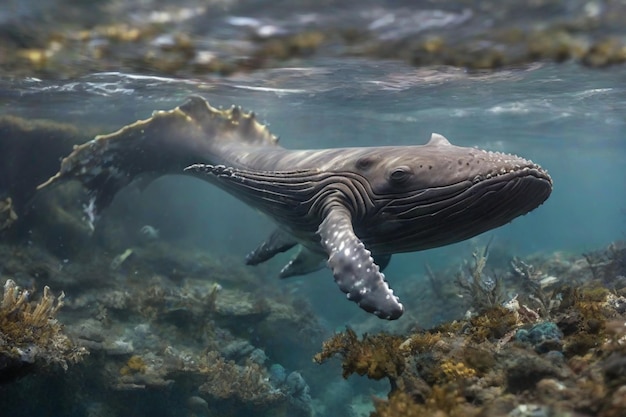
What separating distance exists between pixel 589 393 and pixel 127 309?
1182 centimetres

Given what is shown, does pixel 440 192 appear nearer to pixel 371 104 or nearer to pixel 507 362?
pixel 507 362

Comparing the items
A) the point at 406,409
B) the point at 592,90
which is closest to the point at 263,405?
the point at 406,409

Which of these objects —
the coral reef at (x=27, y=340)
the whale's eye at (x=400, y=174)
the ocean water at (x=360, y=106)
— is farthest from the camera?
the ocean water at (x=360, y=106)

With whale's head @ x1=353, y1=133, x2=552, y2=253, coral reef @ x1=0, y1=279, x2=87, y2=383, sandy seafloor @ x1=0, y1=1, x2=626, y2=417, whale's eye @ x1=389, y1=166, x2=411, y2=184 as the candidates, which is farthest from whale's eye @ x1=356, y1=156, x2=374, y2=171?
coral reef @ x1=0, y1=279, x2=87, y2=383

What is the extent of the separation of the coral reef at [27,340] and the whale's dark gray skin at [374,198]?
143 inches

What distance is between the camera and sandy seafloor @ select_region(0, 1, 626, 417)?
17.0ft

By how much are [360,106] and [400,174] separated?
62.9 feet

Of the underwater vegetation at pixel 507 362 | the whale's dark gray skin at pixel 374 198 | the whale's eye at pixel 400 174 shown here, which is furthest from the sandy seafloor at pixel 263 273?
the whale's eye at pixel 400 174

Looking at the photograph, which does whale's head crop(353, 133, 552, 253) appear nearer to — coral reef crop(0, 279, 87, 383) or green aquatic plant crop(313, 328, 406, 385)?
green aquatic plant crop(313, 328, 406, 385)

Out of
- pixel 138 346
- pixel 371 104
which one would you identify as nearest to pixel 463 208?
pixel 138 346

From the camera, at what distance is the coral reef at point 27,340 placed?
650 cm

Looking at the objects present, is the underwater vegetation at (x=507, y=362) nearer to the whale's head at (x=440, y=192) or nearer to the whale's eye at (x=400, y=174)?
the whale's head at (x=440, y=192)

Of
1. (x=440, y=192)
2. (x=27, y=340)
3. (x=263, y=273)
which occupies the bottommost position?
(x=263, y=273)

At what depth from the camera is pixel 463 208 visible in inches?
223
